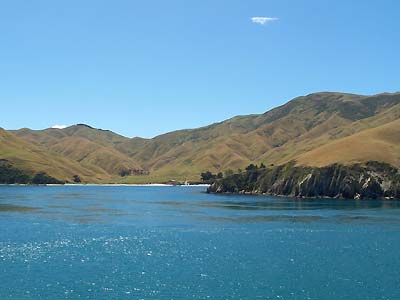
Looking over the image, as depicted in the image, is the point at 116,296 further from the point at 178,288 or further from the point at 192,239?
the point at 192,239

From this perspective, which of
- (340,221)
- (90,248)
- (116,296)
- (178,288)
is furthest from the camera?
(340,221)

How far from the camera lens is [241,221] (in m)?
152

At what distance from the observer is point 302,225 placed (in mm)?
140000

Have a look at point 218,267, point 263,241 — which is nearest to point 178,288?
point 218,267

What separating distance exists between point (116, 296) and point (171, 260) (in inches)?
992

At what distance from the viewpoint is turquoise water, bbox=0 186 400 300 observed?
67.6 metres

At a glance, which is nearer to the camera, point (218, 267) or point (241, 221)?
point (218, 267)

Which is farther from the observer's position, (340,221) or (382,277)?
(340,221)

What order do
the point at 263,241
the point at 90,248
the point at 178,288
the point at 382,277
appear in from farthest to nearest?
the point at 263,241 → the point at 90,248 → the point at 382,277 → the point at 178,288

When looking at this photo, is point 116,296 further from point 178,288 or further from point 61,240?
point 61,240

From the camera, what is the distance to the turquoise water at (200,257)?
222 feet

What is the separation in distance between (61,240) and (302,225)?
65.6 metres

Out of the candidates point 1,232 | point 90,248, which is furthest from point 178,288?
point 1,232

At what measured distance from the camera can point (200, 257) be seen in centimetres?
9169
